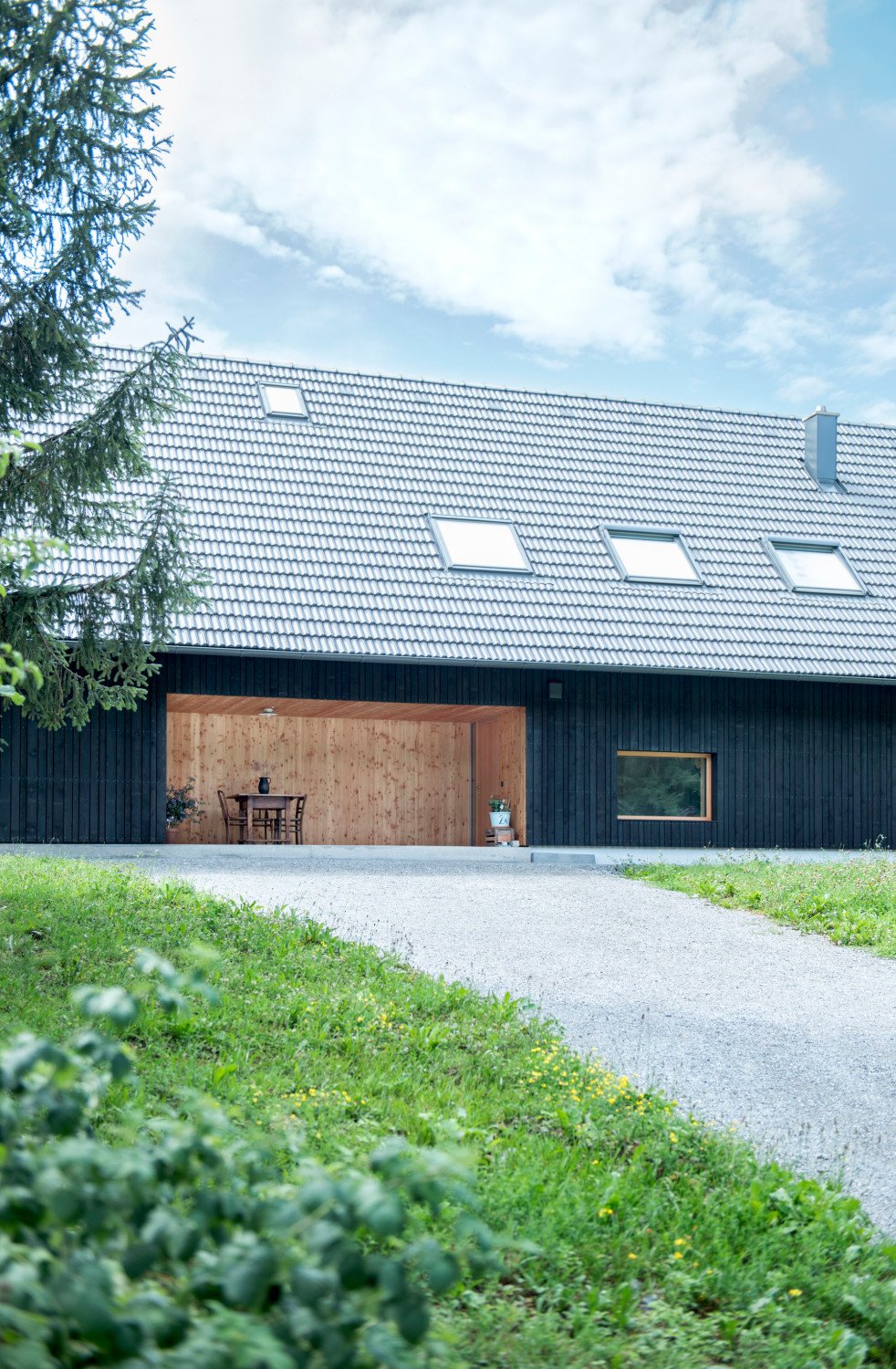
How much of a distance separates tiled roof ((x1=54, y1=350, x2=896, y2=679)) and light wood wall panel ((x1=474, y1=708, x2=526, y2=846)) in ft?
5.92

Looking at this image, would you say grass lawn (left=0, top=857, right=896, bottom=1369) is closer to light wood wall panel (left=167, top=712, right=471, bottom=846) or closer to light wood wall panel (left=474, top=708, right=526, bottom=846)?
light wood wall panel (left=474, top=708, right=526, bottom=846)

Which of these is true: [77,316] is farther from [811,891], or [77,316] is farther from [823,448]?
[823,448]

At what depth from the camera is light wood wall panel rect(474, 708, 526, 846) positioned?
55.4 feet

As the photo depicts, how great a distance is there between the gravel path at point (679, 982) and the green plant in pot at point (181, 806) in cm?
468

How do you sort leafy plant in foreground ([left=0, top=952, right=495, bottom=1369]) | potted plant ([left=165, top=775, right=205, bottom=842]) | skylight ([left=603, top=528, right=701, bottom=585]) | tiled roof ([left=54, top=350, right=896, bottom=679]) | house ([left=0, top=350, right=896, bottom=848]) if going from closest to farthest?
leafy plant in foreground ([left=0, top=952, right=495, bottom=1369]), house ([left=0, top=350, right=896, bottom=848]), tiled roof ([left=54, top=350, right=896, bottom=679]), skylight ([left=603, top=528, right=701, bottom=585]), potted plant ([left=165, top=775, right=205, bottom=842])

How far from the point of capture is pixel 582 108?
55.8 ft

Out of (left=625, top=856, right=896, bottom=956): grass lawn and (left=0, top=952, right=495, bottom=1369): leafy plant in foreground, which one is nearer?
(left=0, top=952, right=495, bottom=1369): leafy plant in foreground

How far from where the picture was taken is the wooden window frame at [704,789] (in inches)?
664

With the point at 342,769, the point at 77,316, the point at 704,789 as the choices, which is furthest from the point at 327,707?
the point at 77,316

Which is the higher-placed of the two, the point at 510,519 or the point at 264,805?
the point at 510,519

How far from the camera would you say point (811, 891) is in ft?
38.3

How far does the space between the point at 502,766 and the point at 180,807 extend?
183 inches

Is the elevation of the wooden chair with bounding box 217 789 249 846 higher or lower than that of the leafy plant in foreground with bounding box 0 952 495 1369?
lower

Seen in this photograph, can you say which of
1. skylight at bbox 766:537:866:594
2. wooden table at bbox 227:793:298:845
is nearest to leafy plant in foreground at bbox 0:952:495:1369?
wooden table at bbox 227:793:298:845
